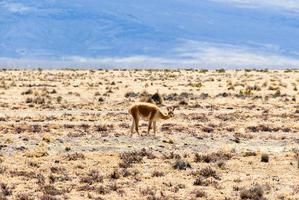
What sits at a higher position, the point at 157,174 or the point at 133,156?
the point at 133,156

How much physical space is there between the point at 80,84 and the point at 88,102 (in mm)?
20285

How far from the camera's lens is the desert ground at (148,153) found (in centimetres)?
2038

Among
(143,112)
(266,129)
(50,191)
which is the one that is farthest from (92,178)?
(266,129)

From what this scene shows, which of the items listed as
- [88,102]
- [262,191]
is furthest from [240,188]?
[88,102]

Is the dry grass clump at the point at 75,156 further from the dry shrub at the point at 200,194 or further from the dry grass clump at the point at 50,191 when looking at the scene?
the dry shrub at the point at 200,194

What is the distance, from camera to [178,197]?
19.6 meters

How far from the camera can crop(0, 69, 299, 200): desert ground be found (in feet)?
66.8

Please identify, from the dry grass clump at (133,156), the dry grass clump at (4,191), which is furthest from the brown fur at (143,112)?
the dry grass clump at (4,191)

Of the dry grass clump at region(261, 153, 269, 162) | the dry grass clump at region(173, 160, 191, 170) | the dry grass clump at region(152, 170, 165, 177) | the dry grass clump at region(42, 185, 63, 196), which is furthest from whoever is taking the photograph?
the dry grass clump at region(261, 153, 269, 162)

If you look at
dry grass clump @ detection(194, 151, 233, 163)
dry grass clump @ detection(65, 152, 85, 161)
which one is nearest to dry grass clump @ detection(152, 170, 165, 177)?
dry grass clump @ detection(194, 151, 233, 163)

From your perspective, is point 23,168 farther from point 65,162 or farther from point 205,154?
point 205,154

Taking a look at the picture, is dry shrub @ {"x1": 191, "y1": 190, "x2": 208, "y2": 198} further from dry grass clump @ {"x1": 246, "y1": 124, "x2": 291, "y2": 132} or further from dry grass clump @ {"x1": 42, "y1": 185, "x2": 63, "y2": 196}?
dry grass clump @ {"x1": 246, "y1": 124, "x2": 291, "y2": 132}

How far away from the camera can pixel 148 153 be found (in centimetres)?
2558

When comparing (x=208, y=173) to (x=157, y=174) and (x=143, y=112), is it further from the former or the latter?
(x=143, y=112)
